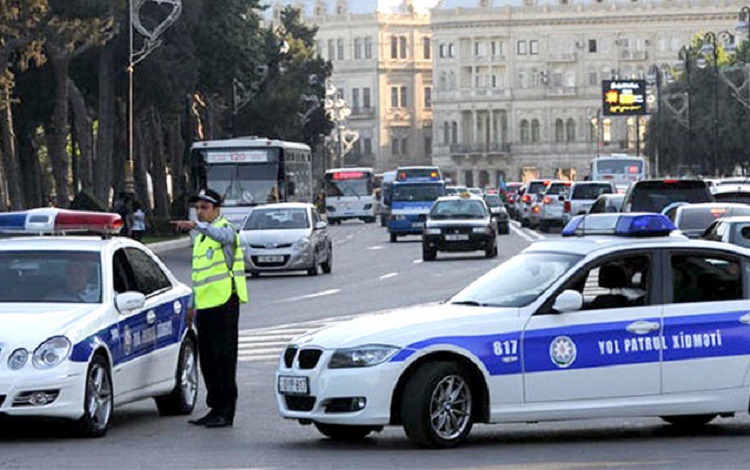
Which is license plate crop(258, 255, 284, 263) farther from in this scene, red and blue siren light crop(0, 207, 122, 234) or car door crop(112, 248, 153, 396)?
car door crop(112, 248, 153, 396)

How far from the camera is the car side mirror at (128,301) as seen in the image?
1565 cm

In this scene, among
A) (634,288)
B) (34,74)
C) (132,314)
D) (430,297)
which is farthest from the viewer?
(34,74)

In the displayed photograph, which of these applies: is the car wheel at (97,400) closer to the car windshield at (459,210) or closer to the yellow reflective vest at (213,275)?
the yellow reflective vest at (213,275)

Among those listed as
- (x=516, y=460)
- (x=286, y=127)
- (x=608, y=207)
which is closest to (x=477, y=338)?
(x=516, y=460)

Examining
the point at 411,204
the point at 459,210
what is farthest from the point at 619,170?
the point at 459,210

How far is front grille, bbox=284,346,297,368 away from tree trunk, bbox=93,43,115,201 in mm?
55946

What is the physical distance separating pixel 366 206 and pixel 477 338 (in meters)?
95.1

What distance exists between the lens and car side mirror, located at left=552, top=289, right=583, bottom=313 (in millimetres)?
14211

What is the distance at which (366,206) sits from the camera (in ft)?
358

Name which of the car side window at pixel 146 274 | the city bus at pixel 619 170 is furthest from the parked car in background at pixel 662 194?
the city bus at pixel 619 170

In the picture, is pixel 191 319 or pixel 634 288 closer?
pixel 634 288

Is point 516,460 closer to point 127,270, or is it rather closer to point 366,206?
point 127,270

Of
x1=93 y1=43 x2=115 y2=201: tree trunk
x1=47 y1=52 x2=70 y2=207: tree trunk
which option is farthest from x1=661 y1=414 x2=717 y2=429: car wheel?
x1=93 y1=43 x2=115 y2=201: tree trunk

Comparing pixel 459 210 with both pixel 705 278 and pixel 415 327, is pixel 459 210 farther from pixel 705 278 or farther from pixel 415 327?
pixel 415 327
